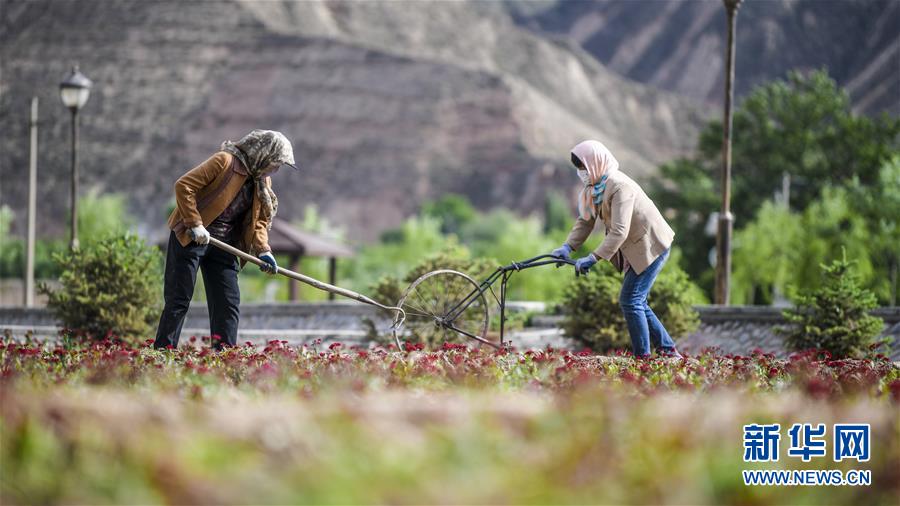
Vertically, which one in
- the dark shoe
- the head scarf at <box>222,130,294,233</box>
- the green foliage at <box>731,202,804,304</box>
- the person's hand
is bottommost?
the dark shoe

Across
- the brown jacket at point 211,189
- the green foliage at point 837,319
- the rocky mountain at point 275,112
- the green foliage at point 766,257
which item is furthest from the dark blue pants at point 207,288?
the rocky mountain at point 275,112

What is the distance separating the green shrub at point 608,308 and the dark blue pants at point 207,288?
167 inches

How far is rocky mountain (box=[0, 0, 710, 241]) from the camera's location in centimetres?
10100

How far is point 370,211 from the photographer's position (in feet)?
334

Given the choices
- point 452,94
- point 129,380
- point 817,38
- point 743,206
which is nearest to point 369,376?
point 129,380

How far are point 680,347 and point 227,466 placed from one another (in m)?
9.94

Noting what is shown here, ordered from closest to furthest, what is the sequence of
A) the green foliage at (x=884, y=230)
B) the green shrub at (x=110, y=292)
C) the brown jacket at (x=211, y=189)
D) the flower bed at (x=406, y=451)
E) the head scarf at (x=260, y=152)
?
the flower bed at (x=406, y=451) < the brown jacket at (x=211, y=189) < the head scarf at (x=260, y=152) < the green shrub at (x=110, y=292) < the green foliage at (x=884, y=230)

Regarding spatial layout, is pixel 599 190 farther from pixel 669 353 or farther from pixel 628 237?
pixel 669 353

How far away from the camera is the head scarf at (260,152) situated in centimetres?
822

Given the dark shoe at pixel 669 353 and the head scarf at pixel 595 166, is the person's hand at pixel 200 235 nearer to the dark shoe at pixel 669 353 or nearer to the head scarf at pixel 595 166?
the head scarf at pixel 595 166

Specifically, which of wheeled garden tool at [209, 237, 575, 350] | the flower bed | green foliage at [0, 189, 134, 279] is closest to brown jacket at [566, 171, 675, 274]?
wheeled garden tool at [209, 237, 575, 350]

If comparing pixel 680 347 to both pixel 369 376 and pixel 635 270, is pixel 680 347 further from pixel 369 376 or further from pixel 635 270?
pixel 369 376

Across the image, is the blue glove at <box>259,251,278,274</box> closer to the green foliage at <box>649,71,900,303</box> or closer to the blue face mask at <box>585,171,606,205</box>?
the blue face mask at <box>585,171,606,205</box>

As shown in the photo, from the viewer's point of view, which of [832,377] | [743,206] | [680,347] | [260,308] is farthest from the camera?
[743,206]
